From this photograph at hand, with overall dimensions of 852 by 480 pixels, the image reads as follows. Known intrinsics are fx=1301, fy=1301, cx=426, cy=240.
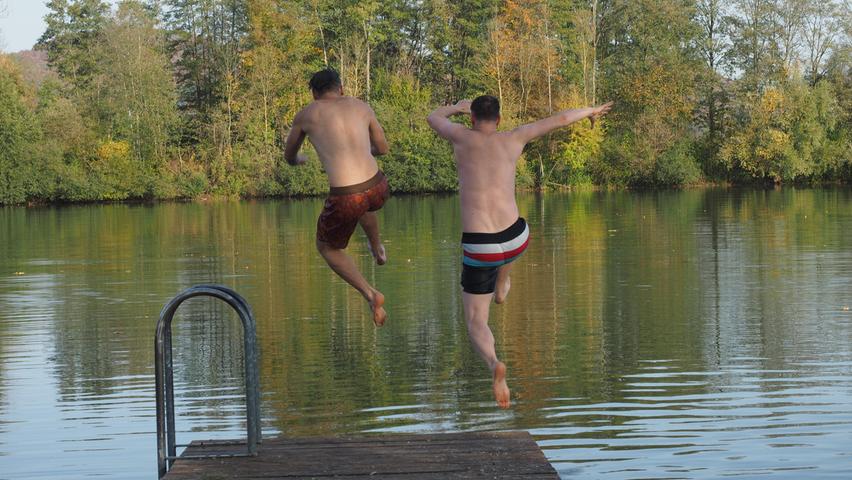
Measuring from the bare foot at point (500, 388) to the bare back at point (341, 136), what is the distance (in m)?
1.73

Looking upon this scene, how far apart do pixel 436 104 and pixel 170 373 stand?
82.7 meters

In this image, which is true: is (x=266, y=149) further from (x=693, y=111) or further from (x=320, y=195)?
(x=693, y=111)

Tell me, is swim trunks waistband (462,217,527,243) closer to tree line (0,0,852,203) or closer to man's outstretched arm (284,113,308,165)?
man's outstretched arm (284,113,308,165)

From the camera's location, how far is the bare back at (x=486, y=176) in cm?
928

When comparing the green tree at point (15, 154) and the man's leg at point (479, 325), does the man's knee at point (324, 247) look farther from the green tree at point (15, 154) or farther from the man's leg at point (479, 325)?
the green tree at point (15, 154)

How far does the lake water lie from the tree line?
143ft

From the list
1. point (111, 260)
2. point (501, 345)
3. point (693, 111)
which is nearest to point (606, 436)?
point (501, 345)

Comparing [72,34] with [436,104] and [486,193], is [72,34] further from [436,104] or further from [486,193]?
[486,193]

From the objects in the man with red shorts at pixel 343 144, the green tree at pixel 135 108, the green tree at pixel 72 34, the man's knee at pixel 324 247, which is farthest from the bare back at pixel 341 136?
the green tree at pixel 72 34

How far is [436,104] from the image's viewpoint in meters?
92.0

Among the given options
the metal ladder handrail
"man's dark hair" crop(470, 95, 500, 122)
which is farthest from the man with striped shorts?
the metal ladder handrail

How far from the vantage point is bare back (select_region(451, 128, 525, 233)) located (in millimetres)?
9281

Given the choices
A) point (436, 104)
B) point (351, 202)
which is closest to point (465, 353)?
point (351, 202)

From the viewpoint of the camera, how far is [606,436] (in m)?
13.4
